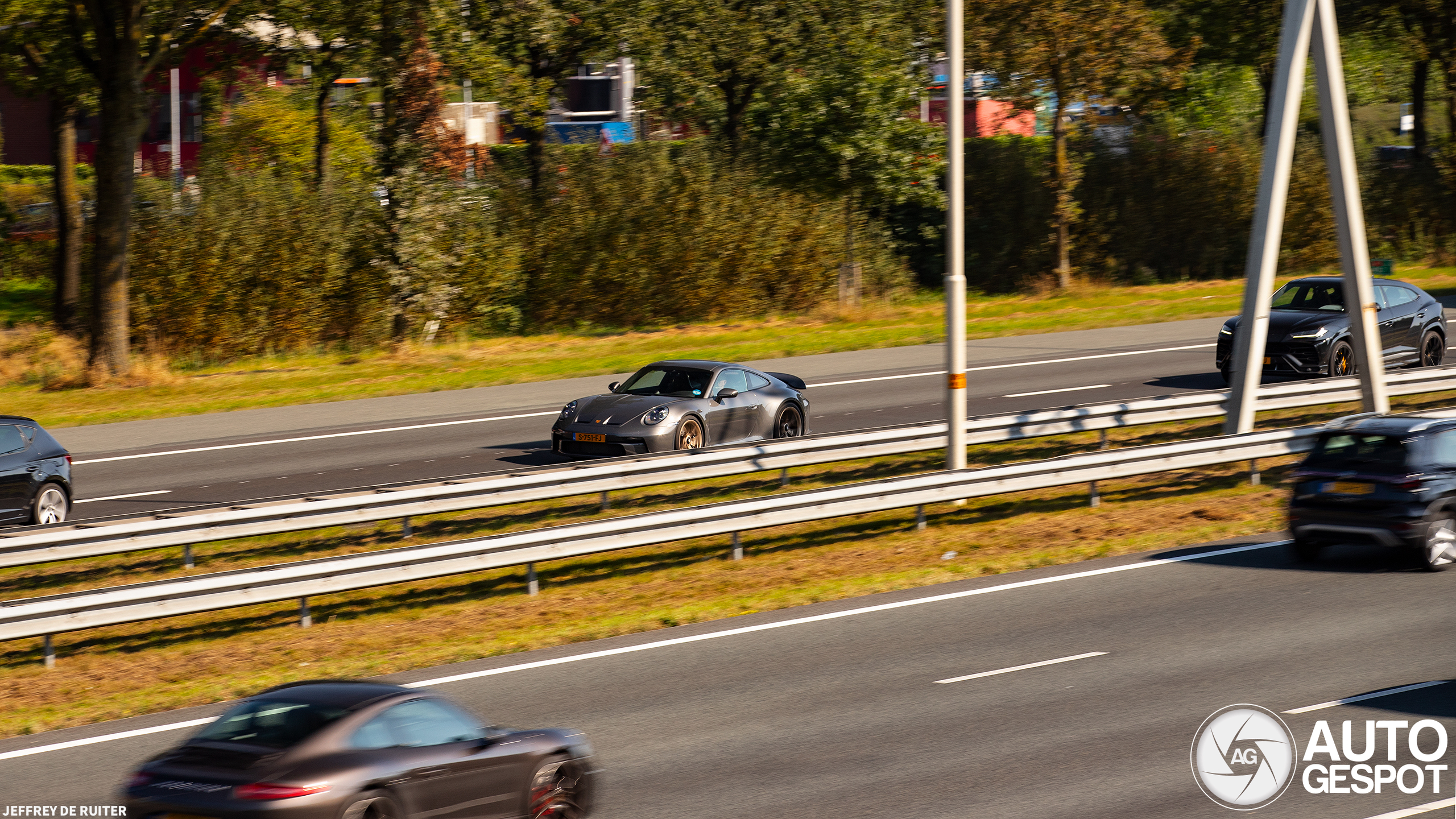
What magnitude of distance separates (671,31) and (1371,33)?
23050 mm

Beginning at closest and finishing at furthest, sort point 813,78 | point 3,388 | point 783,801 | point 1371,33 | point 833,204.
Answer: point 783,801
point 3,388
point 813,78
point 833,204
point 1371,33

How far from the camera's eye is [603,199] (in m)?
39.2

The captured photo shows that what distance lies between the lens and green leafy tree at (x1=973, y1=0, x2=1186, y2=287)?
37906 millimetres

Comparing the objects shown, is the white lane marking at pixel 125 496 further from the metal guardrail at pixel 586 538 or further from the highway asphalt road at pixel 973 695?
the highway asphalt road at pixel 973 695

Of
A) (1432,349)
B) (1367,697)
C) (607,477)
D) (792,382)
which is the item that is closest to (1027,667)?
(1367,697)

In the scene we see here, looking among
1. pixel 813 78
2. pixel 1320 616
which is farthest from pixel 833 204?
pixel 1320 616

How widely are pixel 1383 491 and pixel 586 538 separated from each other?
7.73m

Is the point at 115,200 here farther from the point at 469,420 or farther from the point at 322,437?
the point at 469,420

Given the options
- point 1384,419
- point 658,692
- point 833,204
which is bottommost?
point 658,692

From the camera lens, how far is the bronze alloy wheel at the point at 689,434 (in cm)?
1986

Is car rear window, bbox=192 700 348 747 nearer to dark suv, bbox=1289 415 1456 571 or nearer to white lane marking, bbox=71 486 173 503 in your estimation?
dark suv, bbox=1289 415 1456 571

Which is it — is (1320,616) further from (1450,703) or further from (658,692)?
(658,692)

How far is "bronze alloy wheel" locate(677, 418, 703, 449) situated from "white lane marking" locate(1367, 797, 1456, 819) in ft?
40.2

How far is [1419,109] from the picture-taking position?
52.2 m
